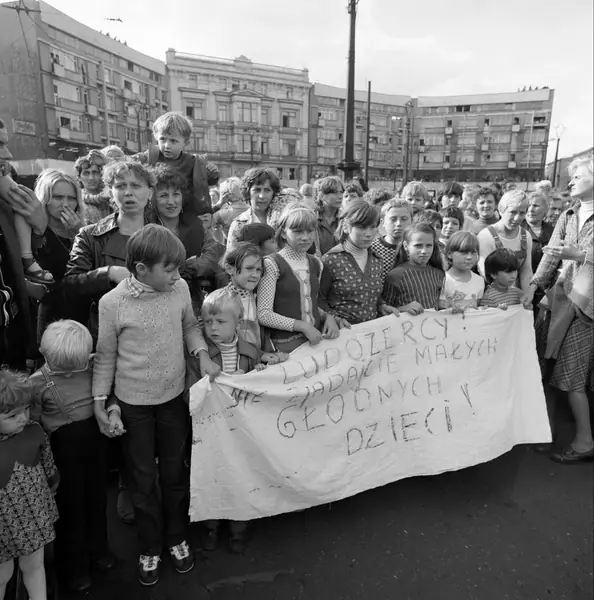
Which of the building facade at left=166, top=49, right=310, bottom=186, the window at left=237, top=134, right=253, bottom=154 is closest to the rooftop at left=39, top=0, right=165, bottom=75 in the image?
the building facade at left=166, top=49, right=310, bottom=186

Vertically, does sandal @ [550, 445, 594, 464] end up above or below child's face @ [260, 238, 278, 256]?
below

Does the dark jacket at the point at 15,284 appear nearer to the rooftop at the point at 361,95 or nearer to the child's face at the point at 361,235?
the child's face at the point at 361,235

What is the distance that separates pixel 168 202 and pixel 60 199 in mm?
692

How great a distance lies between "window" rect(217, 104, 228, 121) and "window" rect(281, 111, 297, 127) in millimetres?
7009

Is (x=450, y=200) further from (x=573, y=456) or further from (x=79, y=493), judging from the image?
(x=79, y=493)

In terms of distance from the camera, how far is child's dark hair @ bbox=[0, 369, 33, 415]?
1817 millimetres

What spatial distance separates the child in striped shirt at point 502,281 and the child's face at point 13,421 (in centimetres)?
306

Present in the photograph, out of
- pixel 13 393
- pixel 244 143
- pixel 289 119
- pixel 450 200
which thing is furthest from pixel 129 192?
pixel 289 119

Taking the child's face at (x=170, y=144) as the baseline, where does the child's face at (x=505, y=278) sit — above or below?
below

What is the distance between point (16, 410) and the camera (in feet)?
6.10

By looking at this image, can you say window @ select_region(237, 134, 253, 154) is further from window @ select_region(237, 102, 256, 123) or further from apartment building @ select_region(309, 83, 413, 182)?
apartment building @ select_region(309, 83, 413, 182)

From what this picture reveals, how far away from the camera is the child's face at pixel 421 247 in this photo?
3.23 meters

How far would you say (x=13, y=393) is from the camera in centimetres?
183

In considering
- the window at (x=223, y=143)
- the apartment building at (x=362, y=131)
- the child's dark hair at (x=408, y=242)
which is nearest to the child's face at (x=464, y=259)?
the child's dark hair at (x=408, y=242)
